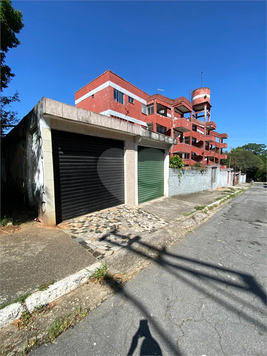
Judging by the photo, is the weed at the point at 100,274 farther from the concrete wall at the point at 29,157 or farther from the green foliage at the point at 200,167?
the green foliage at the point at 200,167

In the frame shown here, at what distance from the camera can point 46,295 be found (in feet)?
6.40

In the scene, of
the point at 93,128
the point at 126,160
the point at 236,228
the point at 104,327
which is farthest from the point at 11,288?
the point at 236,228

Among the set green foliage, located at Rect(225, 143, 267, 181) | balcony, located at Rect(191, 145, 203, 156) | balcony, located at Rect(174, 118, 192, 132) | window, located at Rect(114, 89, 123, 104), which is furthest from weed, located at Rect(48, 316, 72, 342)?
green foliage, located at Rect(225, 143, 267, 181)

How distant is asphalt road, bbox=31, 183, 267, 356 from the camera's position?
4.84ft

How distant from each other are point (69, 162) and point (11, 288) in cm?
310

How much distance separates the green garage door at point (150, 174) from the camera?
22.4 ft

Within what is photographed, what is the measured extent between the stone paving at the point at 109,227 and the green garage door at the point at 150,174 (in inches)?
59.2

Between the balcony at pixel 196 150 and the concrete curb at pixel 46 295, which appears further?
the balcony at pixel 196 150

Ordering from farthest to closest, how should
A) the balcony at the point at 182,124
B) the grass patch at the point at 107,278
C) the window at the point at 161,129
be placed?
the window at the point at 161,129 → the balcony at the point at 182,124 → the grass patch at the point at 107,278

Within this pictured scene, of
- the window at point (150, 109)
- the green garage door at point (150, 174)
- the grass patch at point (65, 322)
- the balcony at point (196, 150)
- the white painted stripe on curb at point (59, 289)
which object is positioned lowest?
the grass patch at point (65, 322)

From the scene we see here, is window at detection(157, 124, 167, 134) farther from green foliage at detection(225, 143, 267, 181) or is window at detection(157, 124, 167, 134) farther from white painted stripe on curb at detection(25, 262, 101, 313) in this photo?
white painted stripe on curb at detection(25, 262, 101, 313)

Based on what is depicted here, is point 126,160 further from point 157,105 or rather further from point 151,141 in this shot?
point 157,105

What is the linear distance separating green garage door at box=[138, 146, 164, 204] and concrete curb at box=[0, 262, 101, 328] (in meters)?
4.64

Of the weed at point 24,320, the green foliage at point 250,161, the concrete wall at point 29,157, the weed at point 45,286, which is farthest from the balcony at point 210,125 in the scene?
the weed at point 24,320
